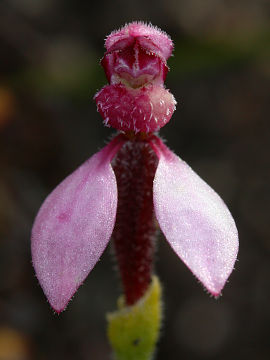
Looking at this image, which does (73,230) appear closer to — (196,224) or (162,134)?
(196,224)

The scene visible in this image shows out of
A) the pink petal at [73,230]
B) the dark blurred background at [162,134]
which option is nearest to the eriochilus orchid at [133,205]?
the pink petal at [73,230]

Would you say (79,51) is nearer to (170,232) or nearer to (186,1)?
(186,1)

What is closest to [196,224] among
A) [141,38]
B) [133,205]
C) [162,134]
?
[133,205]

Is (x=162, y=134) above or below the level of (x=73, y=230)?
below

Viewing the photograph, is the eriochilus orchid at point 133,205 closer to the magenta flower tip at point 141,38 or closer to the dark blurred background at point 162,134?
the magenta flower tip at point 141,38

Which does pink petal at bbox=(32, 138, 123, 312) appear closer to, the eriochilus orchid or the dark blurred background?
the eriochilus orchid

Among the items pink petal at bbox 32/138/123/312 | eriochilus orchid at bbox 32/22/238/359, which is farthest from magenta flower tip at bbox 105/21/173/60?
pink petal at bbox 32/138/123/312

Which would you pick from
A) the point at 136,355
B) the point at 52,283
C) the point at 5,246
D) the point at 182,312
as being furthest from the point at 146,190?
the point at 182,312
